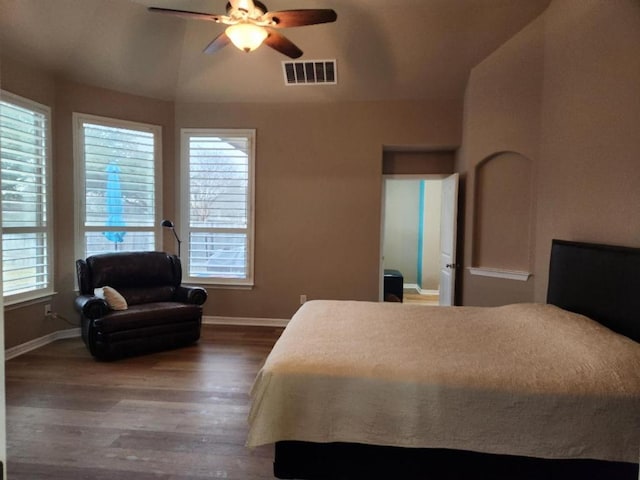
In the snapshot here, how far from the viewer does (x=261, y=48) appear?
4.51 m

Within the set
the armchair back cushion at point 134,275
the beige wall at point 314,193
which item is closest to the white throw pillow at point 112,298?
the armchair back cushion at point 134,275

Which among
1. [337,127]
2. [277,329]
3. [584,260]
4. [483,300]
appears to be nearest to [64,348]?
[277,329]

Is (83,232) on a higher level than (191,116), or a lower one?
lower

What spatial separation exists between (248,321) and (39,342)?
7.43 feet

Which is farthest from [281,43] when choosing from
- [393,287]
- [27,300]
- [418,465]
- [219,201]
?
[393,287]

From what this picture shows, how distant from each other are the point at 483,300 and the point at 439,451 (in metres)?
2.77

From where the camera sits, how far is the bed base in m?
1.89

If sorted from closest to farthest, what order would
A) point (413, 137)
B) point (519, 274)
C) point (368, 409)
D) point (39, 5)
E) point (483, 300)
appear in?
point (368, 409) → point (39, 5) → point (519, 274) → point (483, 300) → point (413, 137)

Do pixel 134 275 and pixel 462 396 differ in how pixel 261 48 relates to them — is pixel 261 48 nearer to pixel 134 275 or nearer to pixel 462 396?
pixel 134 275

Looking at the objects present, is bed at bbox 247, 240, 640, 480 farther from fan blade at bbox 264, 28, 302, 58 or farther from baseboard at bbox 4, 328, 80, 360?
baseboard at bbox 4, 328, 80, 360

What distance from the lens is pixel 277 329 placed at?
5.08 meters

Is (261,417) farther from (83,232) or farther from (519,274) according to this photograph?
(83,232)

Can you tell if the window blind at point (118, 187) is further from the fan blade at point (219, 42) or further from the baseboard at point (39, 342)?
the fan blade at point (219, 42)

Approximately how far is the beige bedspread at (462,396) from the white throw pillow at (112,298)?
8.40 ft
